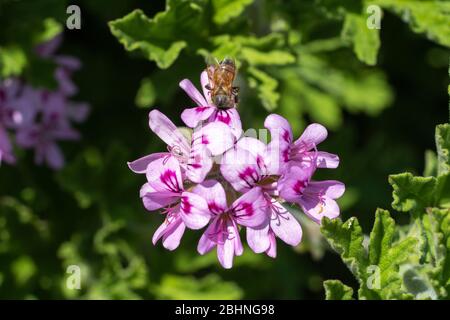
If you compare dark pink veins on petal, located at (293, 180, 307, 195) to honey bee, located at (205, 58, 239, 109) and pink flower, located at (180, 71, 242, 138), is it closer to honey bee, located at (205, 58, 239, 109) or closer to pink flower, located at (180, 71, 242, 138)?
pink flower, located at (180, 71, 242, 138)

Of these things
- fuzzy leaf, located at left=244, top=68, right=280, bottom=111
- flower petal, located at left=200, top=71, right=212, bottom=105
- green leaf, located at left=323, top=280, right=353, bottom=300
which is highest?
fuzzy leaf, located at left=244, top=68, right=280, bottom=111

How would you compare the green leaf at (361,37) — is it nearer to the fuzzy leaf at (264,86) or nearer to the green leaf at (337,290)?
the fuzzy leaf at (264,86)

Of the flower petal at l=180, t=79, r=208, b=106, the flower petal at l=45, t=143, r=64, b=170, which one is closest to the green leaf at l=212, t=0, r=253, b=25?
the flower petal at l=180, t=79, r=208, b=106

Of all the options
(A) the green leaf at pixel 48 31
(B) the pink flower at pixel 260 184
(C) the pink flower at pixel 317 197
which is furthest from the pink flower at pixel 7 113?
(C) the pink flower at pixel 317 197

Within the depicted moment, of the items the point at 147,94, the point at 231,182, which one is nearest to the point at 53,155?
the point at 147,94

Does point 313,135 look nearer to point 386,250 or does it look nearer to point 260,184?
point 260,184

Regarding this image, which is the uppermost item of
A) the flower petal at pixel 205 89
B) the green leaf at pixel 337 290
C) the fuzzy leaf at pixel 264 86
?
the fuzzy leaf at pixel 264 86
